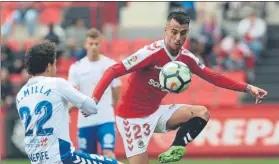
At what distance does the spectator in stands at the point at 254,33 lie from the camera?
70.0 ft

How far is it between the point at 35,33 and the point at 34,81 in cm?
1464

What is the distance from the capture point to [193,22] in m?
22.7

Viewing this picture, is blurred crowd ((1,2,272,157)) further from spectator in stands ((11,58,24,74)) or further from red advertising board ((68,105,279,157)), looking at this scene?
red advertising board ((68,105,279,157))

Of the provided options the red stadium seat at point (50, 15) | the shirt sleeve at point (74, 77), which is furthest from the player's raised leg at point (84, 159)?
the red stadium seat at point (50, 15)

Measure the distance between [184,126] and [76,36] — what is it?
11.1m

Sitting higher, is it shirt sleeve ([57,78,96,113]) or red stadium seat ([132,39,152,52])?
red stadium seat ([132,39,152,52])

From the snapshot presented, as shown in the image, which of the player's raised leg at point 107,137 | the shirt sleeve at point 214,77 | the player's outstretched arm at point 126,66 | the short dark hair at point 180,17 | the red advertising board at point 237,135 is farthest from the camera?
the red advertising board at point 237,135

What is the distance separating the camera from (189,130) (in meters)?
10.2

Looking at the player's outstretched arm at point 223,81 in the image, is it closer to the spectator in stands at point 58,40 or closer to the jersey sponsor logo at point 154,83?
the jersey sponsor logo at point 154,83

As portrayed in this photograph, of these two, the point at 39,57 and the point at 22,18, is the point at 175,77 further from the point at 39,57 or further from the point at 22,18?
the point at 22,18

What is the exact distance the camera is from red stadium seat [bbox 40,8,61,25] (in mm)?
22828

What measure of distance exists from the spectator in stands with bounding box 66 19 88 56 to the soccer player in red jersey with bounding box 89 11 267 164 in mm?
9793

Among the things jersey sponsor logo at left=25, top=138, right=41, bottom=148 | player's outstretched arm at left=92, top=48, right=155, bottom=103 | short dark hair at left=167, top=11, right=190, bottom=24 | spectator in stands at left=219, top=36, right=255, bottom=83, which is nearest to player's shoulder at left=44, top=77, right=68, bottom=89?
jersey sponsor logo at left=25, top=138, right=41, bottom=148

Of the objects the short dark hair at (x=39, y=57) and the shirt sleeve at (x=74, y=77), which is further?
the shirt sleeve at (x=74, y=77)
